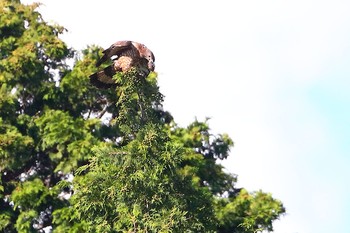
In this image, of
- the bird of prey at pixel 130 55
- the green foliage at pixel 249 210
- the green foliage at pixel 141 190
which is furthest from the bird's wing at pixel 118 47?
the green foliage at pixel 249 210

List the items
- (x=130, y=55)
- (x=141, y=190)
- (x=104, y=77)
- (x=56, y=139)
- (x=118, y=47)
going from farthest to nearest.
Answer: (x=56, y=139), (x=104, y=77), (x=130, y=55), (x=118, y=47), (x=141, y=190)

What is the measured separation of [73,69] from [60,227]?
5129 mm

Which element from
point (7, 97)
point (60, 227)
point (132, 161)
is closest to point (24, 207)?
point (60, 227)

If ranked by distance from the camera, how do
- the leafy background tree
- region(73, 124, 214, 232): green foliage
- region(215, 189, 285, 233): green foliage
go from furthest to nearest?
region(215, 189, 285, 233): green foliage < the leafy background tree < region(73, 124, 214, 232): green foliage

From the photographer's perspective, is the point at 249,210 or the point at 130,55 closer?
the point at 130,55

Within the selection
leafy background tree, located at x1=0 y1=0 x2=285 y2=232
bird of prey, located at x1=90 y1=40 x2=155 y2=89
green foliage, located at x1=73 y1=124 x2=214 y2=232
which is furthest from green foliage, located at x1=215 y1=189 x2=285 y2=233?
bird of prey, located at x1=90 y1=40 x2=155 y2=89

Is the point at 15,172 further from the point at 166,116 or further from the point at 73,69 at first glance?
the point at 166,116

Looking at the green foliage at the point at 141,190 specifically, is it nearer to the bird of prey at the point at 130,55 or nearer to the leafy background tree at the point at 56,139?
the bird of prey at the point at 130,55

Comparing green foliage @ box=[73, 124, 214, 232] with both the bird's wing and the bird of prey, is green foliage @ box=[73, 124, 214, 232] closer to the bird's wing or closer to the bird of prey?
the bird of prey

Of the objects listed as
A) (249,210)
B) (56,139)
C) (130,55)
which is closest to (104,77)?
(130,55)

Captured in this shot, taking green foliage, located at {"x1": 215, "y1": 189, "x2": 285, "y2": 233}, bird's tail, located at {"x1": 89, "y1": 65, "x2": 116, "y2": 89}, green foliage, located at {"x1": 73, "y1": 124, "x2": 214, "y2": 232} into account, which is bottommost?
green foliage, located at {"x1": 73, "y1": 124, "x2": 214, "y2": 232}

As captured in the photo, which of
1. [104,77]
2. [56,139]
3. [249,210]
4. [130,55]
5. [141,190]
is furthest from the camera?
[249,210]

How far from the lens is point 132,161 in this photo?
36.0 ft

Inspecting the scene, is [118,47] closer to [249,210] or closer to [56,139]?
[56,139]
